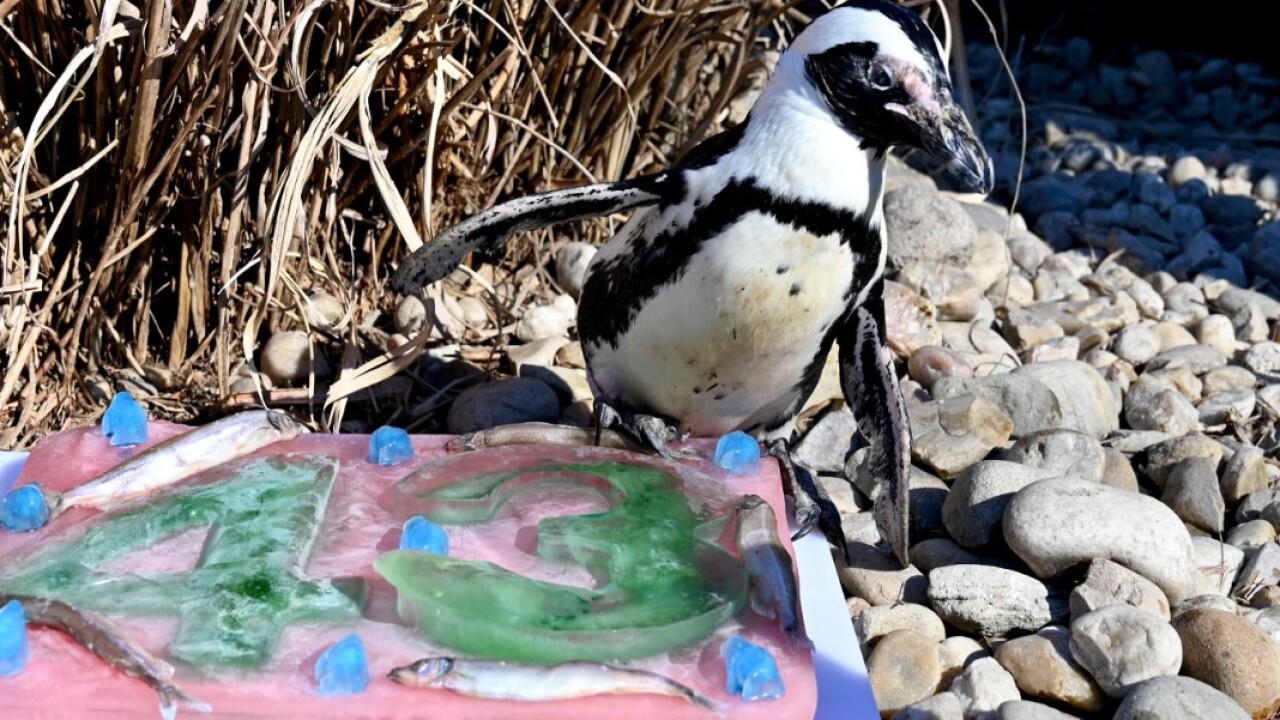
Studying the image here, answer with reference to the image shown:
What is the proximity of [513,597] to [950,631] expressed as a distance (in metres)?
0.81

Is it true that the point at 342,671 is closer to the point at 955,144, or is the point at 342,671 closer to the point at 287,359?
the point at 955,144

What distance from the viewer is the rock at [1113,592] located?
6.29 ft

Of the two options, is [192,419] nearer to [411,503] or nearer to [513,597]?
[411,503]

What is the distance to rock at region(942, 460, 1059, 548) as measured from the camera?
2.14 meters

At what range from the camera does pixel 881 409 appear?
209 cm

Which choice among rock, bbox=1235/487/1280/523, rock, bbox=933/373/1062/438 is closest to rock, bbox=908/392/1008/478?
rock, bbox=933/373/1062/438

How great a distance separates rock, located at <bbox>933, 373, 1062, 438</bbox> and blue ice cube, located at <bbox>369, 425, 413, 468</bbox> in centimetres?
114

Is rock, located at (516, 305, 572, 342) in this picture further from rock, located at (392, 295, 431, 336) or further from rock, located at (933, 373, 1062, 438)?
rock, located at (933, 373, 1062, 438)

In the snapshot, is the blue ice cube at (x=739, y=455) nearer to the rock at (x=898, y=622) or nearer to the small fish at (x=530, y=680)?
the rock at (x=898, y=622)

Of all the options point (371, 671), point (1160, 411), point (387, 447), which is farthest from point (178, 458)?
point (1160, 411)

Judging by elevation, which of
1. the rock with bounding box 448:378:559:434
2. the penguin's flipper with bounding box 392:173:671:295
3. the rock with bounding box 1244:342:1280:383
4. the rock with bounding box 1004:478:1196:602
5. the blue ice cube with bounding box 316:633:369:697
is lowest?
the rock with bounding box 448:378:559:434

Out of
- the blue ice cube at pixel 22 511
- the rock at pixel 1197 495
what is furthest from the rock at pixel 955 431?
the blue ice cube at pixel 22 511

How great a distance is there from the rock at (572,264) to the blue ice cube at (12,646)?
1752mm

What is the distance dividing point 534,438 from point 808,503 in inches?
15.7
